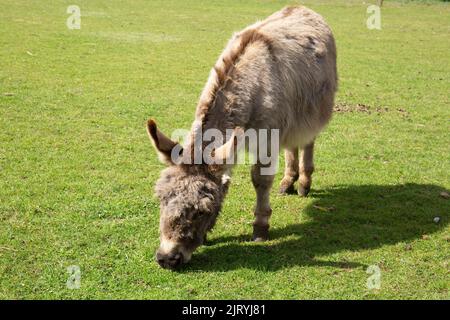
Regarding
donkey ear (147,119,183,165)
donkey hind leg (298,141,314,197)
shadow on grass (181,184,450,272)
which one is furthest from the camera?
donkey hind leg (298,141,314,197)

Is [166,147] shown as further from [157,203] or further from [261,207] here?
[157,203]

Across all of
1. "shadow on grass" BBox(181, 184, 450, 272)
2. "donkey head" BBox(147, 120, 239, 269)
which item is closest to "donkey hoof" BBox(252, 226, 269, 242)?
"shadow on grass" BBox(181, 184, 450, 272)

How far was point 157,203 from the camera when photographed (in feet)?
25.6

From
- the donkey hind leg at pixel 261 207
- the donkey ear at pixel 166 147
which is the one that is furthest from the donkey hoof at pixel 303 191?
the donkey ear at pixel 166 147

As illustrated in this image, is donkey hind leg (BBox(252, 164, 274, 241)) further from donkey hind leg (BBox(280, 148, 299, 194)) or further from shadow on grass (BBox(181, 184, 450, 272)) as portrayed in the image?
donkey hind leg (BBox(280, 148, 299, 194))

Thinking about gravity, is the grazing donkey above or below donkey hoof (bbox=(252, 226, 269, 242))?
above

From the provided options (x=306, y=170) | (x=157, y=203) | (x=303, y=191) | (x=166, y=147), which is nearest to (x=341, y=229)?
(x=303, y=191)

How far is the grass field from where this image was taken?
591 centimetres

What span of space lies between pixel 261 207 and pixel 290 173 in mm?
1957

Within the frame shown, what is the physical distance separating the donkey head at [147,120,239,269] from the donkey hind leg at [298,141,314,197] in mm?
2943

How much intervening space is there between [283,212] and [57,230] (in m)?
3.39
